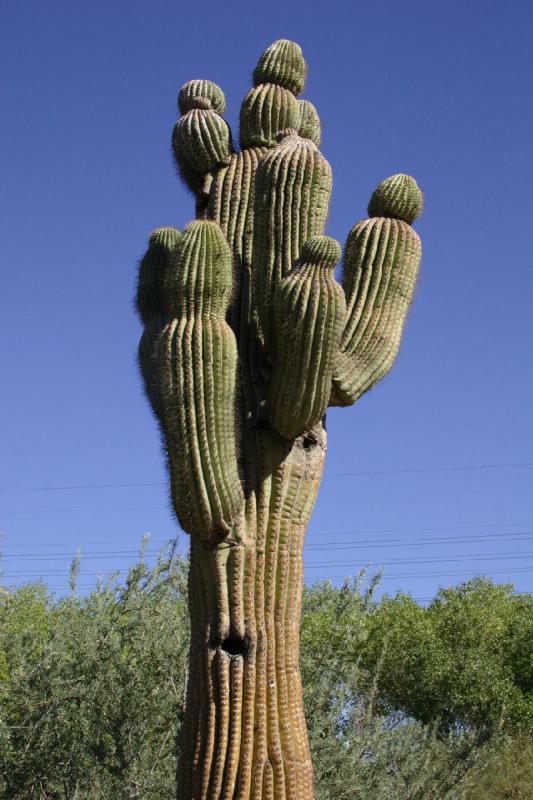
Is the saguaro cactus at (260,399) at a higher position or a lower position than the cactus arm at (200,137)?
lower

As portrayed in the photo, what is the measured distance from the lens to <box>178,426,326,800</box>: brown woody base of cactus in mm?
5242

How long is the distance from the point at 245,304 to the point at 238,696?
231cm

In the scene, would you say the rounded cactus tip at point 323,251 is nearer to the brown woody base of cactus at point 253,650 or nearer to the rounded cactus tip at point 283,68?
the brown woody base of cactus at point 253,650

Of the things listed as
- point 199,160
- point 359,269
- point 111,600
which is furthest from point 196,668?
point 111,600

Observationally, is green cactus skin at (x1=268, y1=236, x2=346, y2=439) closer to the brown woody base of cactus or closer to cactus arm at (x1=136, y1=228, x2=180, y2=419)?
the brown woody base of cactus

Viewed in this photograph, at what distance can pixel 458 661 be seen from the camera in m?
22.6

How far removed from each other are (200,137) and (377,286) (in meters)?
1.68

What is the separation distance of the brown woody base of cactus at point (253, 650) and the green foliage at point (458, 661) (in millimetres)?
16264

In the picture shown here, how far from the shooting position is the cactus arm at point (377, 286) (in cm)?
594

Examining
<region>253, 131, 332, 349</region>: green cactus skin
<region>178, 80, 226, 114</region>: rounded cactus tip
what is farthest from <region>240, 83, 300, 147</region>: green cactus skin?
<region>253, 131, 332, 349</region>: green cactus skin

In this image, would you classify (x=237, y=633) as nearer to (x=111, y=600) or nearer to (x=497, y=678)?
(x=111, y=600)

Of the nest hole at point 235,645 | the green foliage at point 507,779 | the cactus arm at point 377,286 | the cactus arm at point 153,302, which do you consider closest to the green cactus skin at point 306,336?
the cactus arm at point 377,286

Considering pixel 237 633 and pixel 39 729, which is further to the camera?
pixel 39 729

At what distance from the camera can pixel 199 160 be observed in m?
6.84
